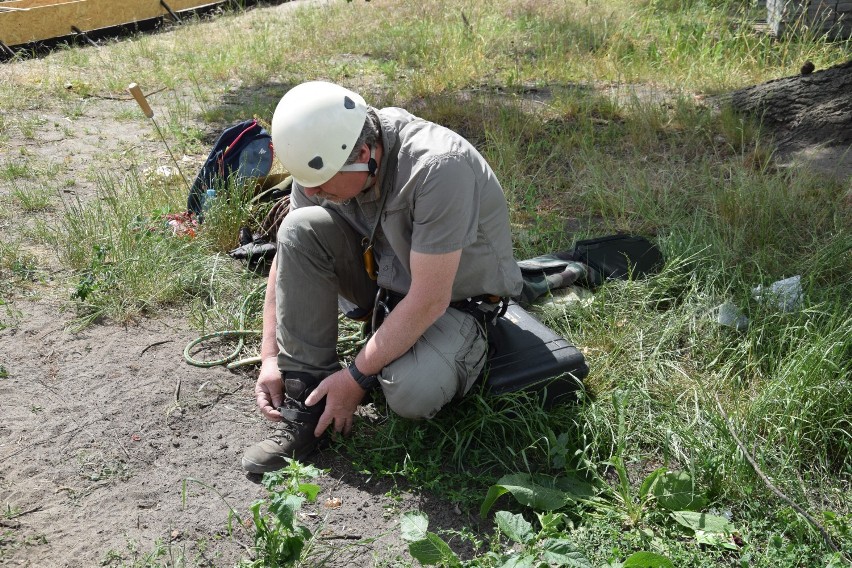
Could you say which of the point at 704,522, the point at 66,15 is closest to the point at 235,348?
the point at 704,522

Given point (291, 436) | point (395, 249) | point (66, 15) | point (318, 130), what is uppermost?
point (66, 15)

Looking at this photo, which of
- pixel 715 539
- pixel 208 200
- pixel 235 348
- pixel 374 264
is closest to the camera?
pixel 715 539

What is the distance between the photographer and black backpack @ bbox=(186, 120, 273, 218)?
4531 millimetres

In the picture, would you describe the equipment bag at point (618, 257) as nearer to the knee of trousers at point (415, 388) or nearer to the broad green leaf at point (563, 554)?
the knee of trousers at point (415, 388)

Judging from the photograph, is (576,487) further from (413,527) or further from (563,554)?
(413,527)

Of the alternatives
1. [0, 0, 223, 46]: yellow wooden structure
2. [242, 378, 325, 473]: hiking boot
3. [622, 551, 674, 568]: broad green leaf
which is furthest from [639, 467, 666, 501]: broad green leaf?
[0, 0, 223, 46]: yellow wooden structure

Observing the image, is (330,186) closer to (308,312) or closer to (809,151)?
(308,312)

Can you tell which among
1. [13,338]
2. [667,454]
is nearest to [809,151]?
[667,454]

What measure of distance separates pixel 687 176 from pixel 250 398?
295 cm

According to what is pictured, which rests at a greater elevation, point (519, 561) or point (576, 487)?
point (519, 561)

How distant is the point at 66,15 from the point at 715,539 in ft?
31.3

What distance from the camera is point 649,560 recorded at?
2.20 m

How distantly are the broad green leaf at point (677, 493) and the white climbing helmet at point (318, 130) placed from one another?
1.42 m

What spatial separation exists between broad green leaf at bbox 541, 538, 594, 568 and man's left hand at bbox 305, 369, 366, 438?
2.97 ft
